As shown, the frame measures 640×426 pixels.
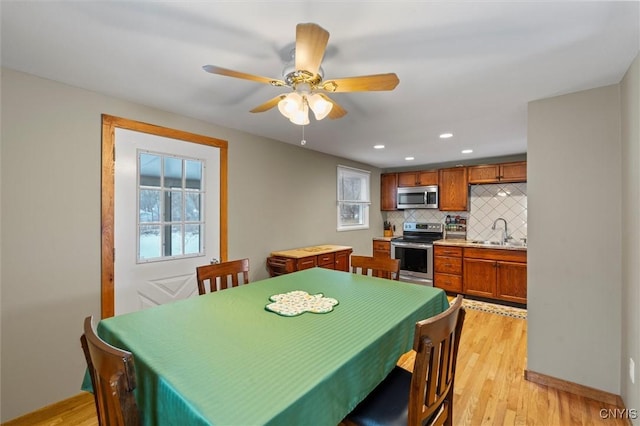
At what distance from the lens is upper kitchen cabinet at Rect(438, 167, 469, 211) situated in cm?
480

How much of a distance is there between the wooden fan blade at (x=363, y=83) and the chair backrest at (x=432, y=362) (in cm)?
102

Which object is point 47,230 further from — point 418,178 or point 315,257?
point 418,178

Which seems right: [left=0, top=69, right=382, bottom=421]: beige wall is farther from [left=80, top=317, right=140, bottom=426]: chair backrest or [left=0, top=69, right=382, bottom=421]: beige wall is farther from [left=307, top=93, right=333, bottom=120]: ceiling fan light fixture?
[left=307, top=93, right=333, bottom=120]: ceiling fan light fixture

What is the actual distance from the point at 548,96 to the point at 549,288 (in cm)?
149

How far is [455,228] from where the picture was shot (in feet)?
16.8

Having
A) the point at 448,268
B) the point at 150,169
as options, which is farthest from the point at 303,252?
the point at 448,268

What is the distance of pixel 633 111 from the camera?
1716 mm

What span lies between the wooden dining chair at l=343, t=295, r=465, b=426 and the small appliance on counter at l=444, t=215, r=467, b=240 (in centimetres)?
412

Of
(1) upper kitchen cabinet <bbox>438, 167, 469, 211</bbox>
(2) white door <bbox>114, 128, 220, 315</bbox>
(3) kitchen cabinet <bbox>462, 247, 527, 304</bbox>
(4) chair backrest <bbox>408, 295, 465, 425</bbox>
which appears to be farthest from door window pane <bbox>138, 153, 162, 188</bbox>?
(1) upper kitchen cabinet <bbox>438, 167, 469, 211</bbox>

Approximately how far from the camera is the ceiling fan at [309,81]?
4.00 ft

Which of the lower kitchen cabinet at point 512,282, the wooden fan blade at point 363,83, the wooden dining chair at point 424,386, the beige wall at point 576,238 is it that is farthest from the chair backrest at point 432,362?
the lower kitchen cabinet at point 512,282

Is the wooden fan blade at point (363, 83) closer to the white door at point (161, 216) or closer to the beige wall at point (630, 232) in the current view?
the beige wall at point (630, 232)

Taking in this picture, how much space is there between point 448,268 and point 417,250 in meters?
0.56

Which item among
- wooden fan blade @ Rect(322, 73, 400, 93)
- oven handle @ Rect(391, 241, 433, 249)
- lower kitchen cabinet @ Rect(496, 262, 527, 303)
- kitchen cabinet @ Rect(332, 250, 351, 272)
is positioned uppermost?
wooden fan blade @ Rect(322, 73, 400, 93)
